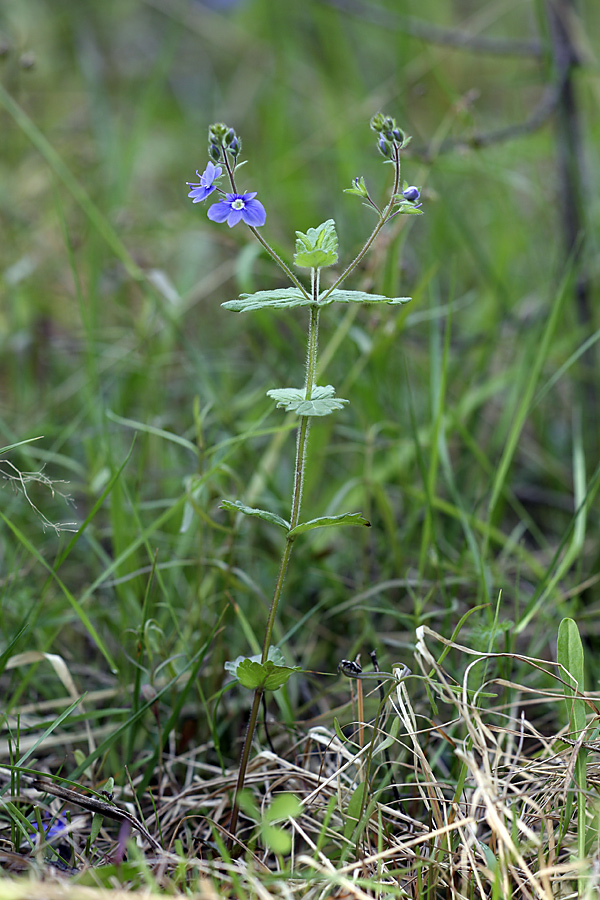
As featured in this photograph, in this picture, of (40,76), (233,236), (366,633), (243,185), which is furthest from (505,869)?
(40,76)

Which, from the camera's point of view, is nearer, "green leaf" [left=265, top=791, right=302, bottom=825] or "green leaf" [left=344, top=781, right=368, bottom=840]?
"green leaf" [left=265, top=791, right=302, bottom=825]

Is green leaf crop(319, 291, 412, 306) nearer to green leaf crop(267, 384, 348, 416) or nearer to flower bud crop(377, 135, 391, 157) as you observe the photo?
green leaf crop(267, 384, 348, 416)

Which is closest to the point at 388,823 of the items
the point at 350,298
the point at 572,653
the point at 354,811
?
the point at 354,811

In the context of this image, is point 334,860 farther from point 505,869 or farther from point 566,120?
point 566,120

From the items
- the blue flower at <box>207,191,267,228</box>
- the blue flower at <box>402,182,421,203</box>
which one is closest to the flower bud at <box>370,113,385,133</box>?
the blue flower at <box>402,182,421,203</box>

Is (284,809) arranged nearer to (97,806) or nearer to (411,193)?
(97,806)

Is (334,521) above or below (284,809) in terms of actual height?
above

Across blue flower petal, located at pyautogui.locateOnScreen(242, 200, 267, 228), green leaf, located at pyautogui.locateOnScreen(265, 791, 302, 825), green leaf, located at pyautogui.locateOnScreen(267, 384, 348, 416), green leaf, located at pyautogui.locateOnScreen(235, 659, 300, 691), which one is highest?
blue flower petal, located at pyautogui.locateOnScreen(242, 200, 267, 228)
